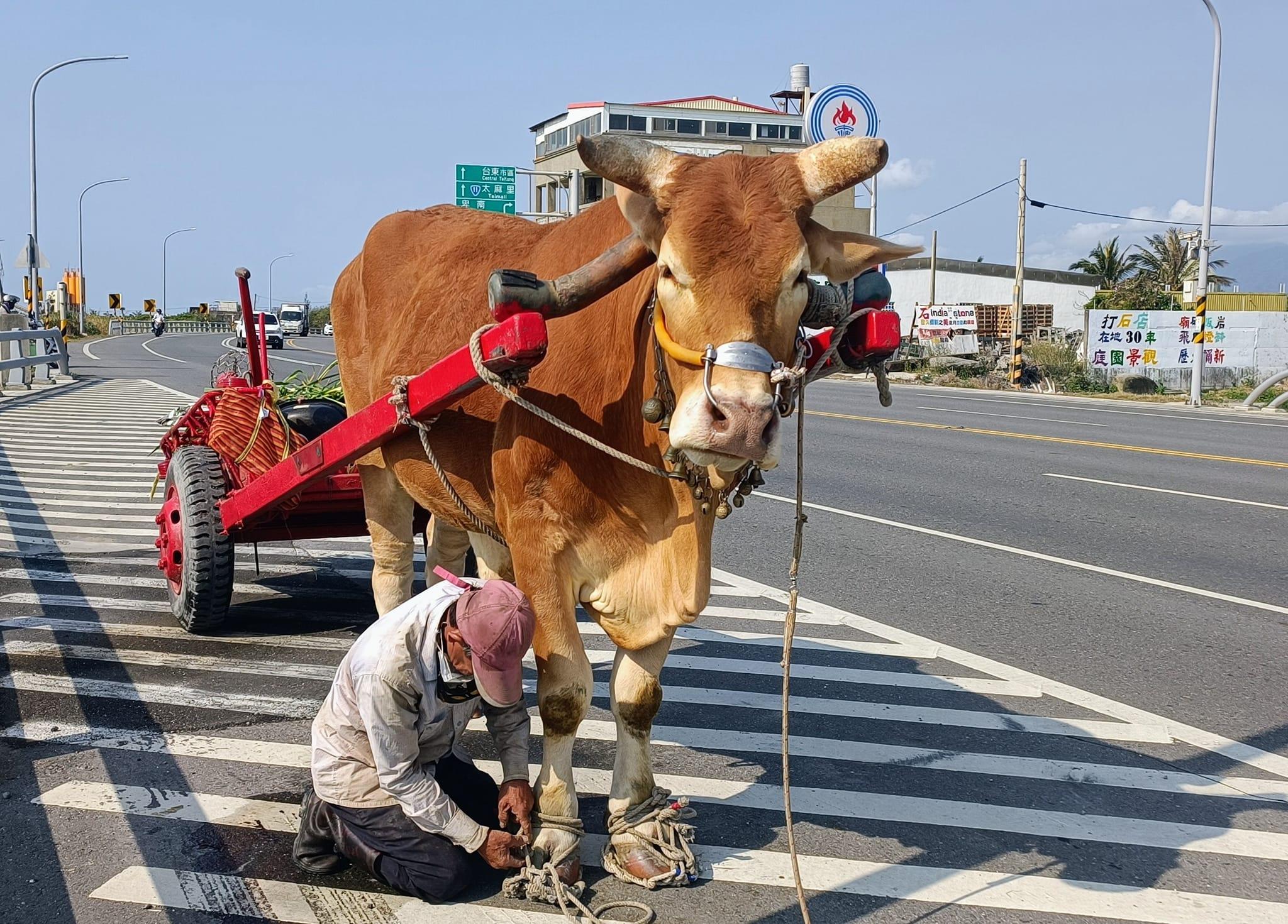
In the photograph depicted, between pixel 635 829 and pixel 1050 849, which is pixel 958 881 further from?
pixel 635 829

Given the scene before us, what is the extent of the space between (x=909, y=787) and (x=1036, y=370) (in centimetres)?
2779

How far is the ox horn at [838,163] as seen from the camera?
332cm

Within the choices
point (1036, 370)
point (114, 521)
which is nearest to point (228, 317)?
point (1036, 370)

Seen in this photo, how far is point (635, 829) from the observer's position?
4059 millimetres

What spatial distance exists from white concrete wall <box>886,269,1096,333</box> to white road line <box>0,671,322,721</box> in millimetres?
43403

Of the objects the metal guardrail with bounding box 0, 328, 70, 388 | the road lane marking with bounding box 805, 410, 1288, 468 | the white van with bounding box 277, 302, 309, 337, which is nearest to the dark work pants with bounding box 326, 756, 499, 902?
the road lane marking with bounding box 805, 410, 1288, 468

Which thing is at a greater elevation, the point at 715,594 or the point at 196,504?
the point at 196,504

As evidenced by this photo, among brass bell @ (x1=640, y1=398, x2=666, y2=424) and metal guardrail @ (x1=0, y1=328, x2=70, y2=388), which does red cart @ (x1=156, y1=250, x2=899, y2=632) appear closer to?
brass bell @ (x1=640, y1=398, x2=666, y2=424)

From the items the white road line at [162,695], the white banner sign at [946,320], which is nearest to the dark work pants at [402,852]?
the white road line at [162,695]

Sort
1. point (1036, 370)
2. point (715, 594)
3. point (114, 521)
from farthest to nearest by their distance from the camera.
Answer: point (1036, 370), point (114, 521), point (715, 594)

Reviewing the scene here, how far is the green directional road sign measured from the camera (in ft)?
141

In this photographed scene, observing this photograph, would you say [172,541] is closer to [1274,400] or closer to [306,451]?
[306,451]

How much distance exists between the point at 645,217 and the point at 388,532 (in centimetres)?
288

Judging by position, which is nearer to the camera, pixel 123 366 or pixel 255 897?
pixel 255 897
